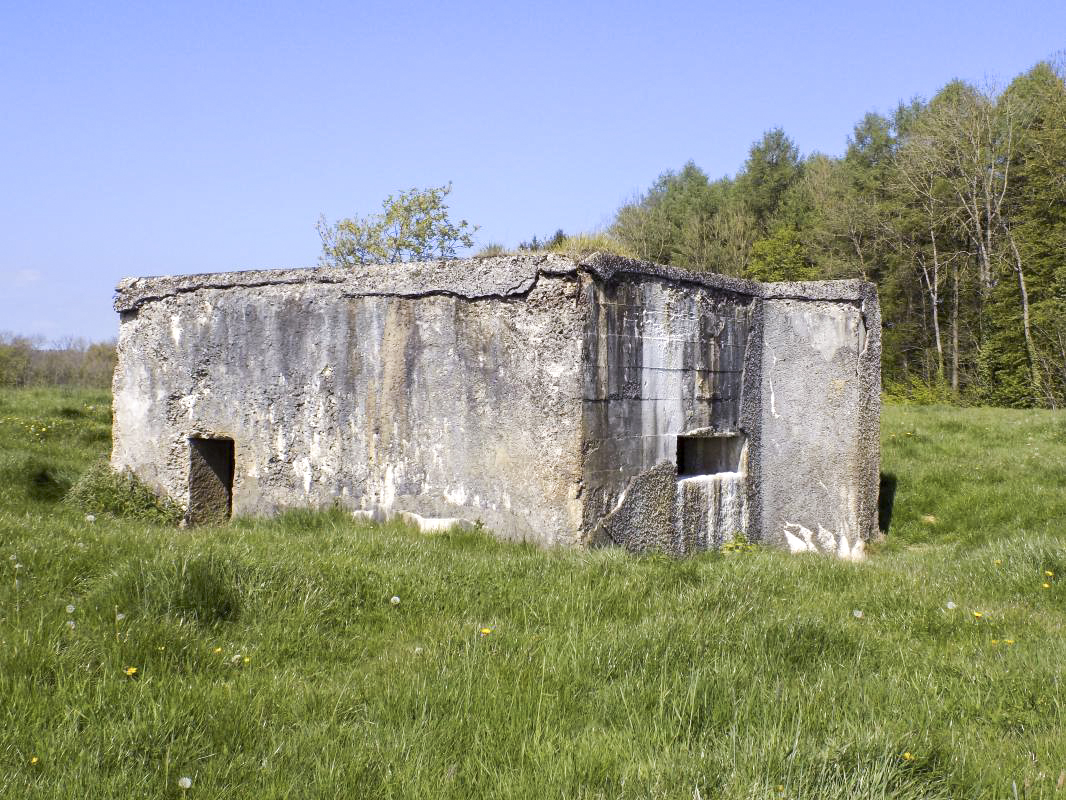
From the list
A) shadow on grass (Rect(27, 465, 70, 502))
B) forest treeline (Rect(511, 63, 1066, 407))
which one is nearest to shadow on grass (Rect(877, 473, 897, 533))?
shadow on grass (Rect(27, 465, 70, 502))

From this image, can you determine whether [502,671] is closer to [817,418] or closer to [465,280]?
[465,280]

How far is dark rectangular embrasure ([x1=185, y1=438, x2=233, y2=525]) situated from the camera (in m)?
7.59

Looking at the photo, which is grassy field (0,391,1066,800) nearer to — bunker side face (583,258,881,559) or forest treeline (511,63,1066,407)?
bunker side face (583,258,881,559)

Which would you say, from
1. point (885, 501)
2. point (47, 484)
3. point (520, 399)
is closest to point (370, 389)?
point (520, 399)

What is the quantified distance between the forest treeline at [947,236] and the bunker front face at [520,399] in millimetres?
11967

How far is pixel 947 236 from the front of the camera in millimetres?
29484

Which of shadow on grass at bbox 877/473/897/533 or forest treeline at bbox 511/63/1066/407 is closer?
shadow on grass at bbox 877/473/897/533

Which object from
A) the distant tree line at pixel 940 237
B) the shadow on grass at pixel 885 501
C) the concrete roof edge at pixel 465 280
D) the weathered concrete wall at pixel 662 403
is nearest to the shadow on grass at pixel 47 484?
the concrete roof edge at pixel 465 280

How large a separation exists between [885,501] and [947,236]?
76.8ft

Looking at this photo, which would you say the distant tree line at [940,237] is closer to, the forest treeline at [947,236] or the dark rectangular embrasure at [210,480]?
the forest treeline at [947,236]

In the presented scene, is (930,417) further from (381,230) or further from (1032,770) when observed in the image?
(381,230)

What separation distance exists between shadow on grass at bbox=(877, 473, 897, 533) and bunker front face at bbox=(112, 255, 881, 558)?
93 centimetres

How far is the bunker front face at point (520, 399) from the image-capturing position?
602 centimetres

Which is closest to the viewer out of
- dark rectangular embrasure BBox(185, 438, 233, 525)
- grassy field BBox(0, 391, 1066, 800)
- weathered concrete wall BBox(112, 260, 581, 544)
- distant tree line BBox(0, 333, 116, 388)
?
grassy field BBox(0, 391, 1066, 800)
